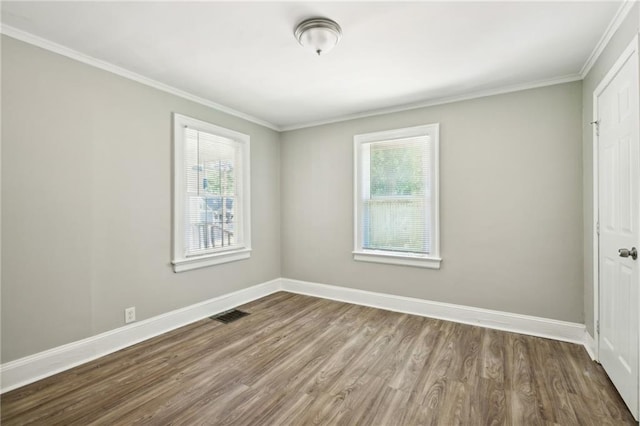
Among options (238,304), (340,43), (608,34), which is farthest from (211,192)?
(608,34)

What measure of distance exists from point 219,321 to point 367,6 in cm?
340

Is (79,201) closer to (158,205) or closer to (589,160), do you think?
(158,205)

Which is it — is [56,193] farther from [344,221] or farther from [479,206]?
Result: [479,206]

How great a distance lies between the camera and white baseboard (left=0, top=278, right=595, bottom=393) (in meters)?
2.27

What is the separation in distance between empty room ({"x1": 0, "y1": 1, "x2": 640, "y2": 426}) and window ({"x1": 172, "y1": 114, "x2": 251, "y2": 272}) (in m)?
0.03

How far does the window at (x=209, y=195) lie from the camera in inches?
131

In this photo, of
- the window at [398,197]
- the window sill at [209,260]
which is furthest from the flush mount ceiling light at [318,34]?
the window sill at [209,260]

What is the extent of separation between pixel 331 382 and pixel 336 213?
2.47 metres

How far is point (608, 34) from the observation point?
220cm

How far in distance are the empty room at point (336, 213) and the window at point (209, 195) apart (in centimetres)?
3

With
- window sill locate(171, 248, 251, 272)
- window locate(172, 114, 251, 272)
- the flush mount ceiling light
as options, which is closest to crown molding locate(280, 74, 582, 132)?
window locate(172, 114, 251, 272)

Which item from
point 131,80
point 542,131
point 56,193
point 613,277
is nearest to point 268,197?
point 131,80

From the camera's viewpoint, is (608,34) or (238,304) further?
(238,304)

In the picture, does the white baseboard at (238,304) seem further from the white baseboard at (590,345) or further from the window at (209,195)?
the window at (209,195)
